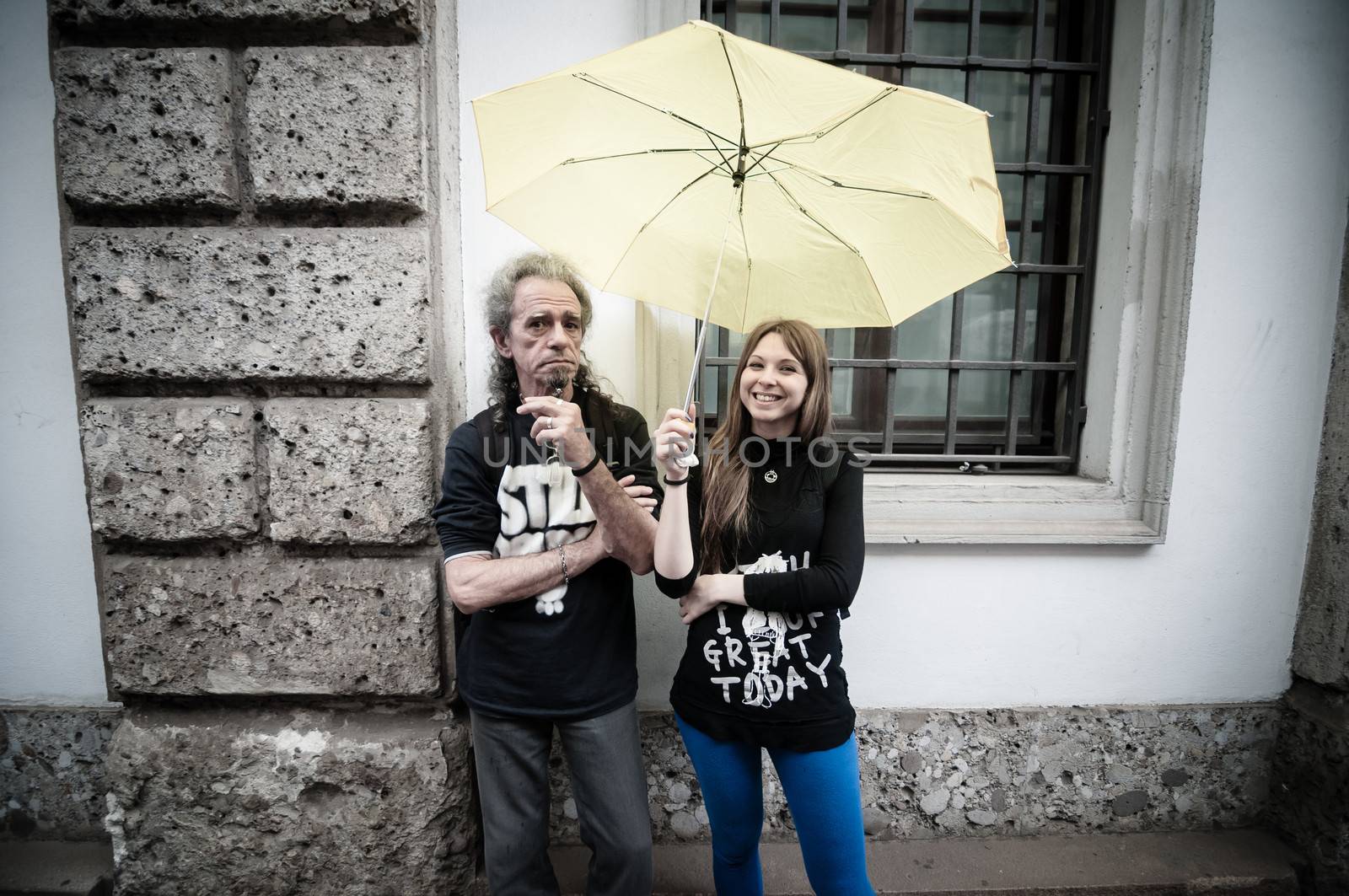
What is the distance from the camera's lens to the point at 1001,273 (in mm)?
2641

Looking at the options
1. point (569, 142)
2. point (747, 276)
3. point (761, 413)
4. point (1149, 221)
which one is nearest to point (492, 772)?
point (761, 413)

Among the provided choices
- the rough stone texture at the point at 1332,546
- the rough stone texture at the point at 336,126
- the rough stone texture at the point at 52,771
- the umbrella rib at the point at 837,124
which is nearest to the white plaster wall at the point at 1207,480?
the rough stone texture at the point at 1332,546

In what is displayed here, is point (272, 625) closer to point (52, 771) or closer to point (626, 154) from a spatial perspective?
point (52, 771)

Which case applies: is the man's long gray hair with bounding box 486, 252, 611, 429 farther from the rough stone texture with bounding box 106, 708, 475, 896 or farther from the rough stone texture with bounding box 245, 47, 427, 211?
the rough stone texture with bounding box 106, 708, 475, 896

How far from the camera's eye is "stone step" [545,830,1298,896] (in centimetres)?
220

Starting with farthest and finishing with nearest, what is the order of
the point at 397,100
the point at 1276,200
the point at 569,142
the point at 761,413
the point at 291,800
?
the point at 1276,200
the point at 291,800
the point at 397,100
the point at 761,413
the point at 569,142

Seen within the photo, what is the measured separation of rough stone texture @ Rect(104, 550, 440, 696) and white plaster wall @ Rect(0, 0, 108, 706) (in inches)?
21.8

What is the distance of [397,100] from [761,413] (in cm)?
148

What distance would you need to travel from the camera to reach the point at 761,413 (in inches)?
63.1

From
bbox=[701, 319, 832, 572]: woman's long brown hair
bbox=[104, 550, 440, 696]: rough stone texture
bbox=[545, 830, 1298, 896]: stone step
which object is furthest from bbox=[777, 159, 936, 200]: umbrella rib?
bbox=[545, 830, 1298, 896]: stone step

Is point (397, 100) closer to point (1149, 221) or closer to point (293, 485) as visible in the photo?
point (293, 485)

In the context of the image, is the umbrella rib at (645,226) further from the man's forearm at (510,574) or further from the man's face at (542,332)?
the man's forearm at (510,574)

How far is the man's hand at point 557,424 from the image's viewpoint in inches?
50.7

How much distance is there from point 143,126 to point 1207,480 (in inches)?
153
